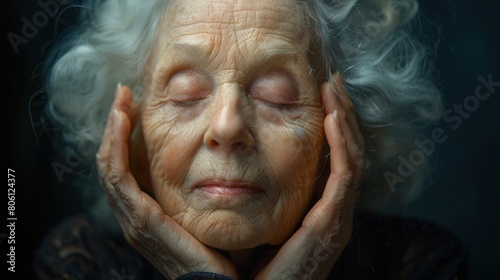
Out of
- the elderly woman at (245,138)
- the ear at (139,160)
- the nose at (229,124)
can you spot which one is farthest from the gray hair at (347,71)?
the nose at (229,124)

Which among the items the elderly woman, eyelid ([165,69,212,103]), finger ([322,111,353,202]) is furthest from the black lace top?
eyelid ([165,69,212,103])

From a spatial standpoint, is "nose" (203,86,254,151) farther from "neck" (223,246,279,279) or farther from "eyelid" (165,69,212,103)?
"neck" (223,246,279,279)

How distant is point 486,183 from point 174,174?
2.66 feet

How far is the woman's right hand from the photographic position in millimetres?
1443

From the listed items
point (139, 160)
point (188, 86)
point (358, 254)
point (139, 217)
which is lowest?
point (358, 254)

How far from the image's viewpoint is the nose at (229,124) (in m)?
1.37

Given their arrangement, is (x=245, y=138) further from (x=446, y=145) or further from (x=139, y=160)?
(x=446, y=145)

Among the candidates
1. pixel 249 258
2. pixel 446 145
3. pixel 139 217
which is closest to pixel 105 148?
pixel 139 217

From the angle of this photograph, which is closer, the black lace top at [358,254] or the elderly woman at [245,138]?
the elderly woman at [245,138]

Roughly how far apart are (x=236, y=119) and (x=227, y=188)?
16cm

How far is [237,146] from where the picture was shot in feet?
4.58

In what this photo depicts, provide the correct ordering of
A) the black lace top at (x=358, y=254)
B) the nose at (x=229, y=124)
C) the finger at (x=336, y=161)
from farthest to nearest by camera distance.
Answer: the black lace top at (x=358, y=254) < the finger at (x=336, y=161) < the nose at (x=229, y=124)

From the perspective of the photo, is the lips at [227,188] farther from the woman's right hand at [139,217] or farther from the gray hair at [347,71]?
the gray hair at [347,71]

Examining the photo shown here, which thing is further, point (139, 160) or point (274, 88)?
point (139, 160)
